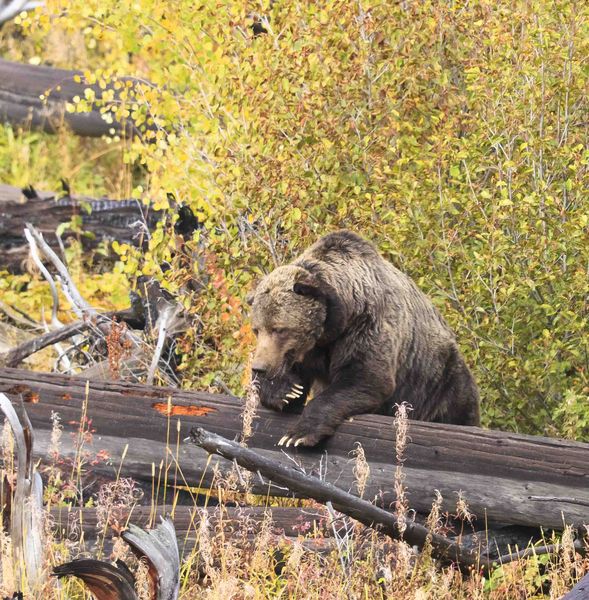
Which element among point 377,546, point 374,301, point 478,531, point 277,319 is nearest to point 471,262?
point 374,301

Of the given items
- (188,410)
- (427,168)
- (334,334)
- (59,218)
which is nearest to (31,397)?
(188,410)

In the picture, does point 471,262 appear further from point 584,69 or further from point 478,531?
point 478,531

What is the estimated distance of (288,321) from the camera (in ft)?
18.5

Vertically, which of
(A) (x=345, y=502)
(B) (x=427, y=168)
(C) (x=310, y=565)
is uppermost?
(B) (x=427, y=168)

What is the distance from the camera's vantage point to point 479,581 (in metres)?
4.55

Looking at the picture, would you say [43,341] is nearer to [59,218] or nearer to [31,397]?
[31,397]

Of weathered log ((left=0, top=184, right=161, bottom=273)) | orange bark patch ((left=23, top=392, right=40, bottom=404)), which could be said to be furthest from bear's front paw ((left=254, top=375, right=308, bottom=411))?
weathered log ((left=0, top=184, right=161, bottom=273))

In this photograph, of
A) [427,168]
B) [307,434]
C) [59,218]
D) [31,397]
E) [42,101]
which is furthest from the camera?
[42,101]

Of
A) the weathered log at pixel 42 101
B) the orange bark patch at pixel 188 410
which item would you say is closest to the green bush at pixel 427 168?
the orange bark patch at pixel 188 410

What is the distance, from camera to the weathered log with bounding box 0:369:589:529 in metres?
5.02

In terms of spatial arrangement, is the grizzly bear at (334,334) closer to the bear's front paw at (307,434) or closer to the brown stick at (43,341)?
the bear's front paw at (307,434)

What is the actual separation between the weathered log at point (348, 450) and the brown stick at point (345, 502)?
41 centimetres

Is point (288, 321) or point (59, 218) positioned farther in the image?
point (59, 218)

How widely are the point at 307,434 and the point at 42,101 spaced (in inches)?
316
